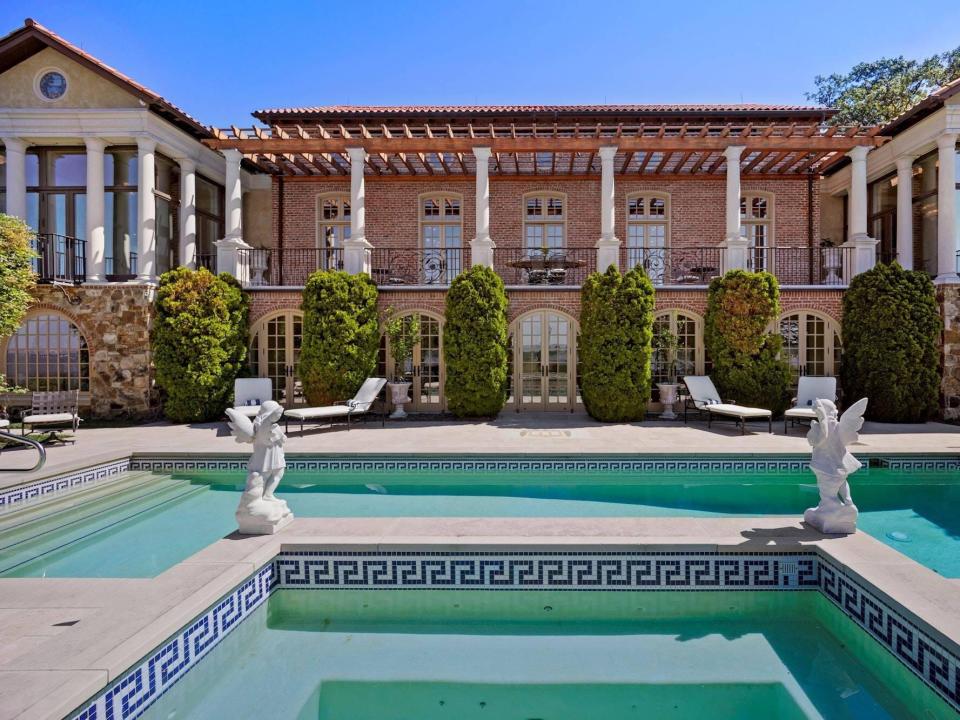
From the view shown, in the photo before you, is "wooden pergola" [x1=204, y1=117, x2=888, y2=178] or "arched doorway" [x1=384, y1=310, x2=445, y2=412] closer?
"wooden pergola" [x1=204, y1=117, x2=888, y2=178]

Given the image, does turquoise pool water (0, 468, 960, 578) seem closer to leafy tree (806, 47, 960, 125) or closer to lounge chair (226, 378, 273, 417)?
lounge chair (226, 378, 273, 417)

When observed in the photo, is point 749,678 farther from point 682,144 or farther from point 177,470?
point 682,144

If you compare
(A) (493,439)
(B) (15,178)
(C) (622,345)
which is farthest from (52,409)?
(C) (622,345)

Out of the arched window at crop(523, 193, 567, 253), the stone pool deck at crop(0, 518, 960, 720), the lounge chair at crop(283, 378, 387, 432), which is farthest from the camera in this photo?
the arched window at crop(523, 193, 567, 253)

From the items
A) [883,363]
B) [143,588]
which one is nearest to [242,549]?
[143,588]

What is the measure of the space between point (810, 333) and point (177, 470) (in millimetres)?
13161

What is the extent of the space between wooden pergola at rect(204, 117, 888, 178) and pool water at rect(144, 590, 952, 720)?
10.6m

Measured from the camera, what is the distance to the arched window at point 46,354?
39.2ft

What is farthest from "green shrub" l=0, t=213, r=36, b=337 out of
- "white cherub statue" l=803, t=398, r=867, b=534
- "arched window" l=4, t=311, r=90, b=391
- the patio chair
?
"white cherub statue" l=803, t=398, r=867, b=534

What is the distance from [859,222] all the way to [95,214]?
17.3 metres

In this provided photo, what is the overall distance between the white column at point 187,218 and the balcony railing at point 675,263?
1080 centimetres

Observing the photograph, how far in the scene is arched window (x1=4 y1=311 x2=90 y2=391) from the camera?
1196 centimetres

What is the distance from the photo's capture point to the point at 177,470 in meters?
7.66

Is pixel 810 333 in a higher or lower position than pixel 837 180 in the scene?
lower
